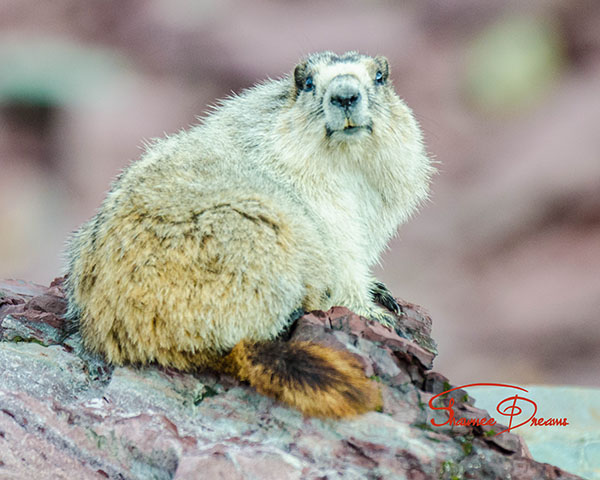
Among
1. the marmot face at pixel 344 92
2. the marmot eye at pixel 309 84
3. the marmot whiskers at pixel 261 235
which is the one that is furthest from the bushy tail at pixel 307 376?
the marmot eye at pixel 309 84

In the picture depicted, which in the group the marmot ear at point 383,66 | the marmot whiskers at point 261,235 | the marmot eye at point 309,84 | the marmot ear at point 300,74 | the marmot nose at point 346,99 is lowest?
the marmot whiskers at point 261,235

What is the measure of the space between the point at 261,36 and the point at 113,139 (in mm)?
2269

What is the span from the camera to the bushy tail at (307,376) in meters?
3.02

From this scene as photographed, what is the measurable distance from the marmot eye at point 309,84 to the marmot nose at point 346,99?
30cm

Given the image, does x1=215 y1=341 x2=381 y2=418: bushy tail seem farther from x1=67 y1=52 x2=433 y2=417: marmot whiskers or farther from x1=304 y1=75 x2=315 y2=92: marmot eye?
x1=304 y1=75 x2=315 y2=92: marmot eye

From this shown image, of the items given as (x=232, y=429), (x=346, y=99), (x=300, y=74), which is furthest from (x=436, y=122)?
(x=232, y=429)

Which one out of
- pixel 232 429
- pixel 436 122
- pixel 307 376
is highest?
pixel 436 122

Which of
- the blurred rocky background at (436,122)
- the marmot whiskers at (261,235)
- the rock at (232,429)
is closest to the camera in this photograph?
the rock at (232,429)

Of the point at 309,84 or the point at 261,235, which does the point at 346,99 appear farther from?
the point at 261,235

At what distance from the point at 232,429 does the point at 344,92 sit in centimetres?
173

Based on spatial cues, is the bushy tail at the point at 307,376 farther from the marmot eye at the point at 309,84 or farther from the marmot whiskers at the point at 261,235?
the marmot eye at the point at 309,84

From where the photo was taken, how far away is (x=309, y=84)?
13.6ft

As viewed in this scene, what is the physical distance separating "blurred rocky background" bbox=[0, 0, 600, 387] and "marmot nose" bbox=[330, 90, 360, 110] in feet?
15.7

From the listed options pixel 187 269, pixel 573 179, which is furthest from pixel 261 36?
pixel 187 269
